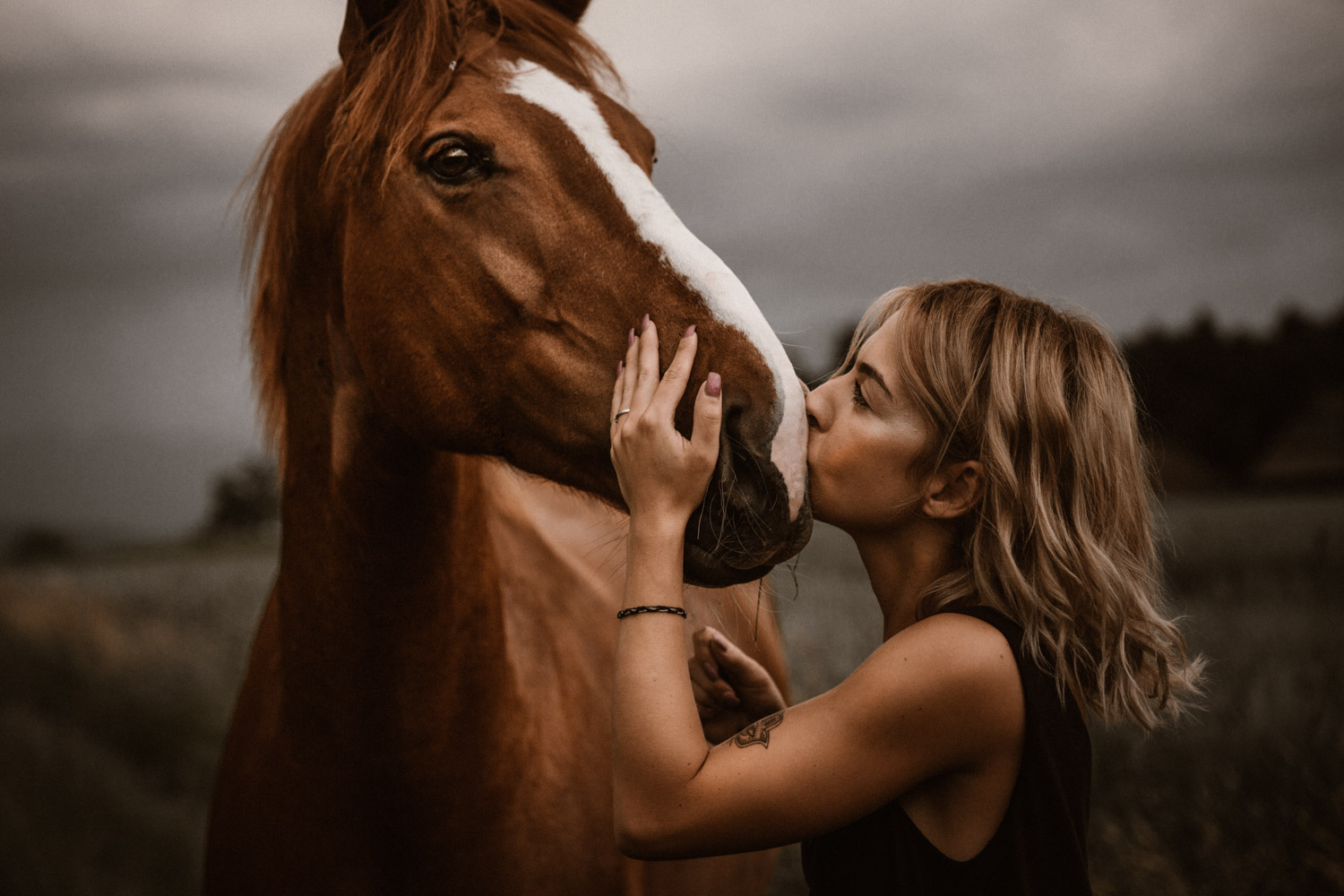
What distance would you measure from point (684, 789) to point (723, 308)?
623 mm

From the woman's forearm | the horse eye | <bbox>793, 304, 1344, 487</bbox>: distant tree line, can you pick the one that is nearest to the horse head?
the horse eye

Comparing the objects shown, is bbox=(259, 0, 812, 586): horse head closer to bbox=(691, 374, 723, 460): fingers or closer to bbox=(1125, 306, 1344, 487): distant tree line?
bbox=(691, 374, 723, 460): fingers

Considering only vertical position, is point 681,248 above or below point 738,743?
above

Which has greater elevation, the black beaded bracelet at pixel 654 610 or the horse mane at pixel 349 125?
the horse mane at pixel 349 125

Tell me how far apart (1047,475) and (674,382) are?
1.92 feet

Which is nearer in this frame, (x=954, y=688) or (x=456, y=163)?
(x=954, y=688)

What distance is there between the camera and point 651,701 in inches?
37.9

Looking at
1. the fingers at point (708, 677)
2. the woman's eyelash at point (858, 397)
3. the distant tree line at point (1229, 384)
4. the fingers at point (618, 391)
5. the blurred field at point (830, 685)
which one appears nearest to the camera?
the fingers at point (618, 391)

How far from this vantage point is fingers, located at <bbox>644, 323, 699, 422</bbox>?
39.8 inches

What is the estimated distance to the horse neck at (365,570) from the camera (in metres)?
1.38

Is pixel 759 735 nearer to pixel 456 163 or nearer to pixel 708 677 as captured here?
pixel 708 677

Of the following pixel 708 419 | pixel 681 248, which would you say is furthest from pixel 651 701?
pixel 681 248

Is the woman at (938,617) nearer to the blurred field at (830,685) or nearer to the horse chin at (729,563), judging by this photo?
the horse chin at (729,563)

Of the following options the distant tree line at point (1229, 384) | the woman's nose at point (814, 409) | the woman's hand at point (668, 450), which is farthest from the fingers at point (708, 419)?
the distant tree line at point (1229, 384)
